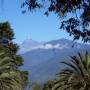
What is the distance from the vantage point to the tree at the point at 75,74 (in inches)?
1971

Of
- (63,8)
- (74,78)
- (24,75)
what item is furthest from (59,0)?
(24,75)

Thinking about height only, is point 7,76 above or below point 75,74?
above

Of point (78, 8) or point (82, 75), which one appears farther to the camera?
point (82, 75)

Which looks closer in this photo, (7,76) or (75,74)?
(75,74)

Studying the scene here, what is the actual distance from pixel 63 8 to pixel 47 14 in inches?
28.7

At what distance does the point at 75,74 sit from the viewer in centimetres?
5138

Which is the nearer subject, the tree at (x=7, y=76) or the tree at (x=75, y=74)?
the tree at (x=75, y=74)

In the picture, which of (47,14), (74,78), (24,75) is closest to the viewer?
(47,14)

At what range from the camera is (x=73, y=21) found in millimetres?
16328

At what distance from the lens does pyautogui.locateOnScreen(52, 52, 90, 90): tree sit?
5007 cm

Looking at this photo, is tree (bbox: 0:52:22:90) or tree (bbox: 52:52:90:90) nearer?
tree (bbox: 52:52:90:90)

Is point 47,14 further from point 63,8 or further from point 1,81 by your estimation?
point 1,81

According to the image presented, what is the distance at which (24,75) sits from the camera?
7100 centimetres

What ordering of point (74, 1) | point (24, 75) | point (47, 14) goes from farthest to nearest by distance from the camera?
point (24, 75), point (47, 14), point (74, 1)
